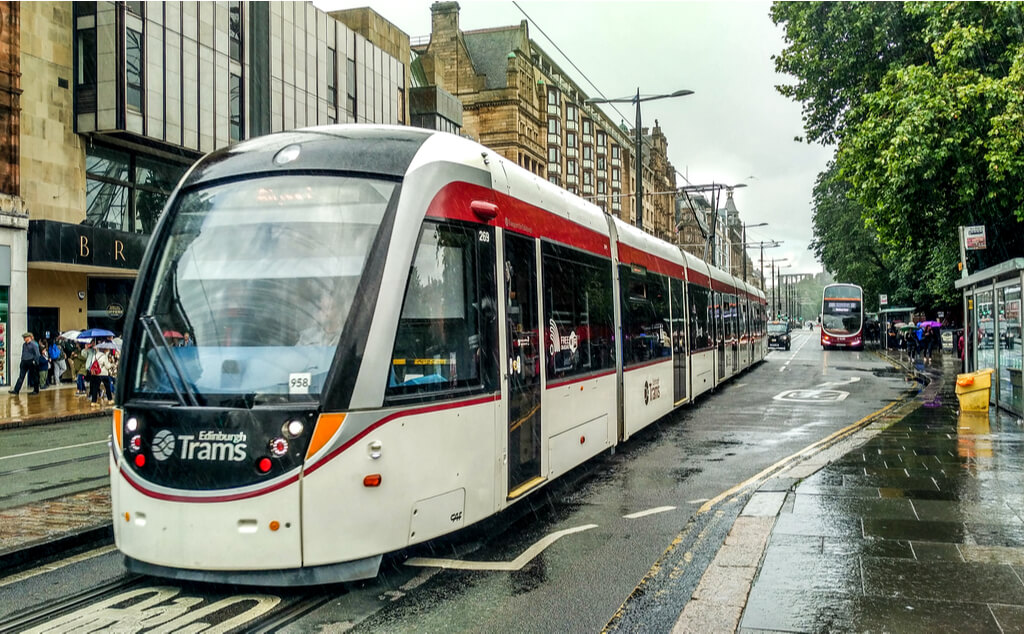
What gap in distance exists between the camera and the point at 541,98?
Result: 7338cm

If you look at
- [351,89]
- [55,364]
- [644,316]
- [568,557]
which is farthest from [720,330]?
[351,89]

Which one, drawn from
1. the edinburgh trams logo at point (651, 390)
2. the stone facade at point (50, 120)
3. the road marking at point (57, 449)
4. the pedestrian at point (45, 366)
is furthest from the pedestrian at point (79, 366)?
the edinburgh trams logo at point (651, 390)

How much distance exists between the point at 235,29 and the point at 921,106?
23.7 metres

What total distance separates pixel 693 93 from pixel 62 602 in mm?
24109

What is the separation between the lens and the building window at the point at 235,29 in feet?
103

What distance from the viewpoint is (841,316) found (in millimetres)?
53062

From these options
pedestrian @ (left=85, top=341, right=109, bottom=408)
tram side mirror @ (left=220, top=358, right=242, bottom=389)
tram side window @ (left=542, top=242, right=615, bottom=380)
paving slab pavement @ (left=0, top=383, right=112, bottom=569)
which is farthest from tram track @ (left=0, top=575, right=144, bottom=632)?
pedestrian @ (left=85, top=341, right=109, bottom=408)

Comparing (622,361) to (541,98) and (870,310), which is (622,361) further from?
(541,98)

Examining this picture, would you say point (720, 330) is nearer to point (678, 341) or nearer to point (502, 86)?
point (678, 341)

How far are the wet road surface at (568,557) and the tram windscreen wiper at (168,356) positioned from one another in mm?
1255

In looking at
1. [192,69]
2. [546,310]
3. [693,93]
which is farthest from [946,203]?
[192,69]

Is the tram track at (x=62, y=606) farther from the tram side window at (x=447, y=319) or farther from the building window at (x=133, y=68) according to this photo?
the building window at (x=133, y=68)

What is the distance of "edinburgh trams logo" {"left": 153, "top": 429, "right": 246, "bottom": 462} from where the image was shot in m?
5.33

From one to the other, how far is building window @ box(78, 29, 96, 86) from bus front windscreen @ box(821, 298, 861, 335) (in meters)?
41.6
